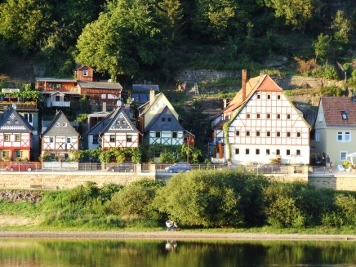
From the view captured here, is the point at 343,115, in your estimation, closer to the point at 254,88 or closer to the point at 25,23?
the point at 254,88

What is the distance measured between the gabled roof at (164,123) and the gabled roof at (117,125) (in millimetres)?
1640

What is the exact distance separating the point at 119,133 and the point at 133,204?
1121 cm

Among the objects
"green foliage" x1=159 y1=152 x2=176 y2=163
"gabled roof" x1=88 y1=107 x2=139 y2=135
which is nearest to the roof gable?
"gabled roof" x1=88 y1=107 x2=139 y2=135

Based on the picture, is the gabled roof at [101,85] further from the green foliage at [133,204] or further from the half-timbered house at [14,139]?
the green foliage at [133,204]

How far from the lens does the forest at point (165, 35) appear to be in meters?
84.3

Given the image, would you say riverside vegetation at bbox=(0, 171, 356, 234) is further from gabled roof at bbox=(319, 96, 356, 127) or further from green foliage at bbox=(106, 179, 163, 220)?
gabled roof at bbox=(319, 96, 356, 127)

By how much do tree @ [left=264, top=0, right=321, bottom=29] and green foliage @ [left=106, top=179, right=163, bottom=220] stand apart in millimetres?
32019

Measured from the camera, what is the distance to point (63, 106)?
78938mm

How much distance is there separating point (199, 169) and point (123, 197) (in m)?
5.63

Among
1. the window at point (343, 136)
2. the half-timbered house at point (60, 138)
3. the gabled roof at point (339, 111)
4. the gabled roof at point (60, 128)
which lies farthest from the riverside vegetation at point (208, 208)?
the gabled roof at point (339, 111)

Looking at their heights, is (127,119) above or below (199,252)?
above

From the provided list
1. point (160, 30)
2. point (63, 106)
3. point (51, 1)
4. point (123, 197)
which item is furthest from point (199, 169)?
point (51, 1)

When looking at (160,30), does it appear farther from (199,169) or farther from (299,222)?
(299,222)

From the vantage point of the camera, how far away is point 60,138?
241 ft
